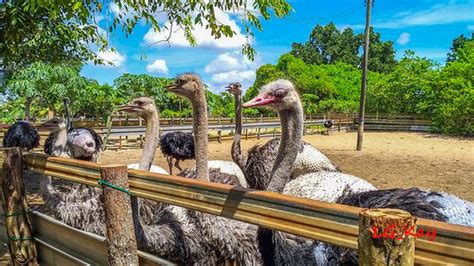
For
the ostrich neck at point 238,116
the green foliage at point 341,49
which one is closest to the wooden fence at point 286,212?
the ostrich neck at point 238,116

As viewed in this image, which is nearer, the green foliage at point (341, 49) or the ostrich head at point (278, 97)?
the ostrich head at point (278, 97)

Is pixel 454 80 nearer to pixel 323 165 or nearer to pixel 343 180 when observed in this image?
pixel 323 165

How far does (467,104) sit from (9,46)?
20507mm

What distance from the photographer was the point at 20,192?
3.16 m

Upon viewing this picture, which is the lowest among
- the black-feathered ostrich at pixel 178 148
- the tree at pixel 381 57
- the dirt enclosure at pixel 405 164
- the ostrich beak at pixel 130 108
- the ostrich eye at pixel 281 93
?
the dirt enclosure at pixel 405 164

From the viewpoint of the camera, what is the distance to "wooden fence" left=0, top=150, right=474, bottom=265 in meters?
1.20

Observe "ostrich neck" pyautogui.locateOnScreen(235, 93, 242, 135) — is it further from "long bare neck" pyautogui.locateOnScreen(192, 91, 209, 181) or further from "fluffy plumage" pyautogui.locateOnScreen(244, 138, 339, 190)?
"long bare neck" pyautogui.locateOnScreen(192, 91, 209, 181)

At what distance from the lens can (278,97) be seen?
290 centimetres

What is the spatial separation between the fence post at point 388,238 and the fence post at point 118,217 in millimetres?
1445

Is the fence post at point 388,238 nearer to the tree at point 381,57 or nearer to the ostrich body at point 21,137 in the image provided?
the ostrich body at point 21,137

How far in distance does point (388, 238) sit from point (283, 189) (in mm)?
1545

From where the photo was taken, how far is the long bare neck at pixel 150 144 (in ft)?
11.7

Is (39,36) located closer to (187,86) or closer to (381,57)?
(187,86)

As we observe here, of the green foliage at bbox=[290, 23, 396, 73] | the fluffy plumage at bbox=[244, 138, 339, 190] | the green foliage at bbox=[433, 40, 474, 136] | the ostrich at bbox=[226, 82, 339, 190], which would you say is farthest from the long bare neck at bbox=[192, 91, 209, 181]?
the green foliage at bbox=[290, 23, 396, 73]
